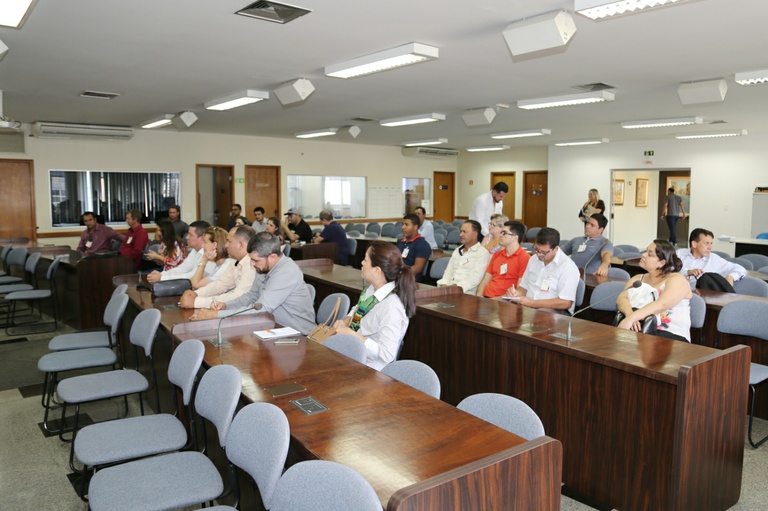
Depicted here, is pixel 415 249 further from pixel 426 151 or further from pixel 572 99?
pixel 426 151

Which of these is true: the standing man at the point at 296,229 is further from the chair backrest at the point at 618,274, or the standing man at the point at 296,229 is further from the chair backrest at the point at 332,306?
the chair backrest at the point at 332,306

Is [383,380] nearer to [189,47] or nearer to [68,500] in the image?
[68,500]

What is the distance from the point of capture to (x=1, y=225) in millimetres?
10188

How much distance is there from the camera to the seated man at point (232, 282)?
13.8 feet

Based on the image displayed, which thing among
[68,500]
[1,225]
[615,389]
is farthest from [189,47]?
[1,225]

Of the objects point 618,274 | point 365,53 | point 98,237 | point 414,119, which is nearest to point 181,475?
point 365,53

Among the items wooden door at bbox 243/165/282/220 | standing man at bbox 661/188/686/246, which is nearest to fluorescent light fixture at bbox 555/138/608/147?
standing man at bbox 661/188/686/246

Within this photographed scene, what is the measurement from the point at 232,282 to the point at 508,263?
92.1 inches

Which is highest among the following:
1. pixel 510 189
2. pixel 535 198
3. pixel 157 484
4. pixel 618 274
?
pixel 510 189

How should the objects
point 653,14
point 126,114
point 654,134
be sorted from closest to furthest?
point 653,14 < point 126,114 < point 654,134

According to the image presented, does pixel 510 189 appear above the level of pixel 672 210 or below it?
above

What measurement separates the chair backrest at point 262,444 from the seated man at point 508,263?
10.3 feet

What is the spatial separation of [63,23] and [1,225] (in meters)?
7.58

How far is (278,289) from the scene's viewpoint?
152 inches
